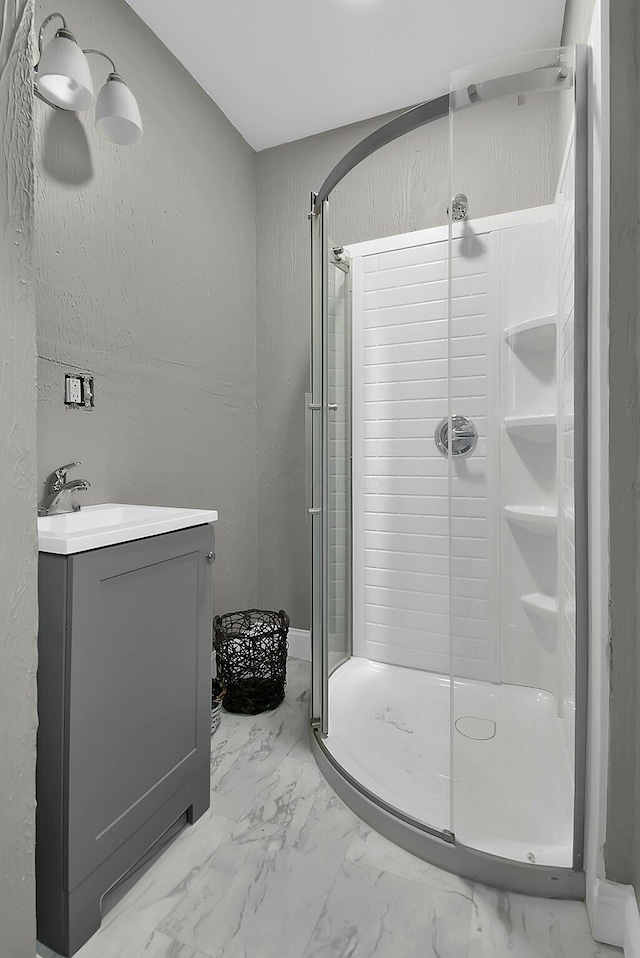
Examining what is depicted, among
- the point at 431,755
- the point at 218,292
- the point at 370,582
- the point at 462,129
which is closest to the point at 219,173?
the point at 218,292

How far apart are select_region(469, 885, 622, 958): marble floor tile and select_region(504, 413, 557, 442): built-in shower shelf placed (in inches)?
40.2

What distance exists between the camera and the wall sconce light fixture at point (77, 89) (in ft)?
A: 4.52

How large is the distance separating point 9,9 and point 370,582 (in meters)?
1.75

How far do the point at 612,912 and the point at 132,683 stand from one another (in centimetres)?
110

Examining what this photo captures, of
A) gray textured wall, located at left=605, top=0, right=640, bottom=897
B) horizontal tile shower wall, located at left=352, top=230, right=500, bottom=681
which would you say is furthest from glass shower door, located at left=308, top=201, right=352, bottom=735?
gray textured wall, located at left=605, top=0, right=640, bottom=897

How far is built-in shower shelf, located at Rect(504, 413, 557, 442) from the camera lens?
1.19 m

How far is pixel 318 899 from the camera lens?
116 cm

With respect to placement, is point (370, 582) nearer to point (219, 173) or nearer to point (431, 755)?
point (431, 755)

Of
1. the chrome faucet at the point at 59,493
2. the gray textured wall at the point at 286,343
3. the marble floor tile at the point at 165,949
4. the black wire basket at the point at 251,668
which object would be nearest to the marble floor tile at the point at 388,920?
the marble floor tile at the point at 165,949

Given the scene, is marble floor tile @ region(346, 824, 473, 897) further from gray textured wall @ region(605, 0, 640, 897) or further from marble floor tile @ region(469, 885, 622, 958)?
gray textured wall @ region(605, 0, 640, 897)

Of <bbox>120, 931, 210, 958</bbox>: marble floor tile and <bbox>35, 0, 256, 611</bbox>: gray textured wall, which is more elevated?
<bbox>35, 0, 256, 611</bbox>: gray textured wall

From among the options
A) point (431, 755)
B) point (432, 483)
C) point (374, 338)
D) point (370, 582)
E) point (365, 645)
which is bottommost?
point (431, 755)

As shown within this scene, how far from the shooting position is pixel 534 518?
1201mm

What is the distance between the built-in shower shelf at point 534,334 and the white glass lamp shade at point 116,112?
1.32 m
